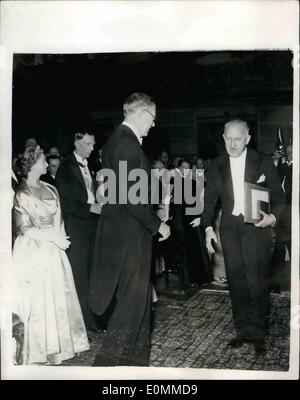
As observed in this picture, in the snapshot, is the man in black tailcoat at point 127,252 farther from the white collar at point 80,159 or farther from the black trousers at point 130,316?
the white collar at point 80,159

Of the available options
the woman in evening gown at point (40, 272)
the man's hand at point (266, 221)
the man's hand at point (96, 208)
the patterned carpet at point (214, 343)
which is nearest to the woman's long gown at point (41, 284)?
the woman in evening gown at point (40, 272)

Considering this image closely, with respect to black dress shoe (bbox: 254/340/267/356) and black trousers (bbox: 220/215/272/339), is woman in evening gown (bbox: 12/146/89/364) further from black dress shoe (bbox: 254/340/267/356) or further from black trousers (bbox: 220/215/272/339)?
black dress shoe (bbox: 254/340/267/356)

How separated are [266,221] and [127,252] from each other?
95 cm

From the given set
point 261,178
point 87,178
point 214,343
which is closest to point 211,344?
point 214,343

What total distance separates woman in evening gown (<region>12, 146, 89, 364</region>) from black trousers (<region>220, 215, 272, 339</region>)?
1.10 m

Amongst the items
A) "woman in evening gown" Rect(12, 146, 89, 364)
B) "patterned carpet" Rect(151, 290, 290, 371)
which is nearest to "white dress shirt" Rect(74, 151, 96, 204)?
"woman in evening gown" Rect(12, 146, 89, 364)

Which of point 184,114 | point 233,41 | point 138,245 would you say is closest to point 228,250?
point 138,245

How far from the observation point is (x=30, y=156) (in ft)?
9.71

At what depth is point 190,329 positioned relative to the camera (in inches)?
126

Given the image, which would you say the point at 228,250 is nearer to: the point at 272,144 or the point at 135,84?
the point at 272,144

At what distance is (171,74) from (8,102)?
111 cm

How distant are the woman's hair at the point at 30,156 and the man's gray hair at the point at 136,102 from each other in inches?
25.3

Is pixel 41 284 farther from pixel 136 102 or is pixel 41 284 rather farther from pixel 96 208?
pixel 136 102

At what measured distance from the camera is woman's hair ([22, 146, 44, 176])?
2948mm
